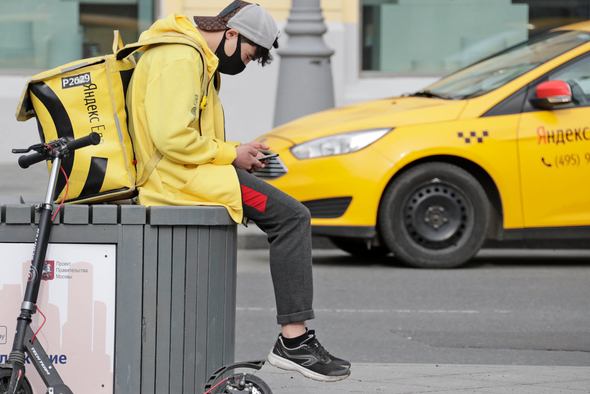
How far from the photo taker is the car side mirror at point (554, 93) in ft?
24.0

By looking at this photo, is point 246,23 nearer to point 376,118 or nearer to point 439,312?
point 439,312

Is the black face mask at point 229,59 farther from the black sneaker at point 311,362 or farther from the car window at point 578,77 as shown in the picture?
the car window at point 578,77

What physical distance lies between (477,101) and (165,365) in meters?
4.87

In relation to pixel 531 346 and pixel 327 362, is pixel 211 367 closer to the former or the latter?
pixel 327 362

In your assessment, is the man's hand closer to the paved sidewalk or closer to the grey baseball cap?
the grey baseball cap

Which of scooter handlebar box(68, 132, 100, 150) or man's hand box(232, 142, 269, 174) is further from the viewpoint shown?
man's hand box(232, 142, 269, 174)

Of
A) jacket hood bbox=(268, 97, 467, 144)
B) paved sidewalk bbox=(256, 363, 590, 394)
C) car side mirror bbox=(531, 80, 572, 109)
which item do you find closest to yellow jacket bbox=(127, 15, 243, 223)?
paved sidewalk bbox=(256, 363, 590, 394)

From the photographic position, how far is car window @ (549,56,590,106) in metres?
7.59

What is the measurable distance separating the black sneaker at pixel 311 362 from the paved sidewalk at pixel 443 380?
1.82 feet

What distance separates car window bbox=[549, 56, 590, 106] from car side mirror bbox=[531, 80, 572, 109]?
246mm

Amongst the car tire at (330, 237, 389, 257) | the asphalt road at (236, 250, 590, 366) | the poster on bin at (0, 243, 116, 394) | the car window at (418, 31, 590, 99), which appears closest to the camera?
the poster on bin at (0, 243, 116, 394)

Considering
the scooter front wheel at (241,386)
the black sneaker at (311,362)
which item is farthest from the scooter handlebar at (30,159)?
the black sneaker at (311,362)

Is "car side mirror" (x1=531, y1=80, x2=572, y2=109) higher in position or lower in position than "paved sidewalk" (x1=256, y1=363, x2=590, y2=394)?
higher

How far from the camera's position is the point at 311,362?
11.5 ft
